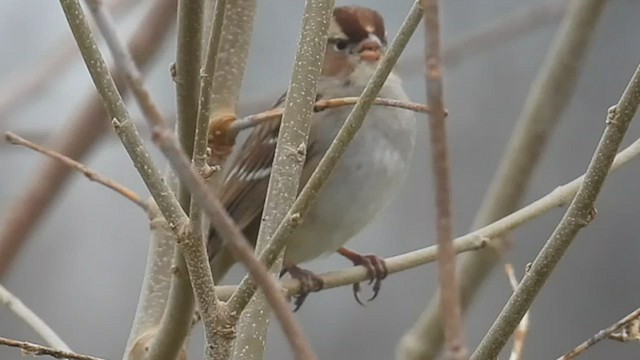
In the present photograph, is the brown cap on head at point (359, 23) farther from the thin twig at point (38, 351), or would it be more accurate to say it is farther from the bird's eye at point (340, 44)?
the thin twig at point (38, 351)

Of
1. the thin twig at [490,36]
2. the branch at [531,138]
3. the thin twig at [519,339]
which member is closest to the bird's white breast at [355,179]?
the thin twig at [490,36]

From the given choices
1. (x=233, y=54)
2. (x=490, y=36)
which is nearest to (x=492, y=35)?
(x=490, y=36)

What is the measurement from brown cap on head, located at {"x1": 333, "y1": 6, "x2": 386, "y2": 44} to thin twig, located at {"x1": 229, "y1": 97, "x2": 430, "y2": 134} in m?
0.98

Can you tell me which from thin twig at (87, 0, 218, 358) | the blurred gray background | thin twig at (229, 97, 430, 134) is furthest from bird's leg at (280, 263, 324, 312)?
the blurred gray background

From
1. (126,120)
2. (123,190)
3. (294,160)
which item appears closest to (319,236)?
(123,190)

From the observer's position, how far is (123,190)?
1300mm

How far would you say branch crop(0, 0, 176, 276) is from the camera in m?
1.51

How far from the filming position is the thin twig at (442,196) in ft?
1.77

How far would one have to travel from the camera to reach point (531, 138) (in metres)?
1.61

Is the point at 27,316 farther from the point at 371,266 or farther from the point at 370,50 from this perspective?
the point at 370,50

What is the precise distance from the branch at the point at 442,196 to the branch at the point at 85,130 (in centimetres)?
97

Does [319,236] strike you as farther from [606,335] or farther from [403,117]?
[606,335]

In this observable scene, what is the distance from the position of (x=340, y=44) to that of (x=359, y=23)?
0.18ft

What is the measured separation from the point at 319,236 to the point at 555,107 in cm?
71
